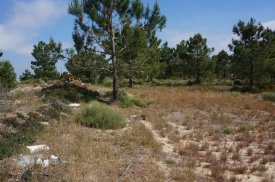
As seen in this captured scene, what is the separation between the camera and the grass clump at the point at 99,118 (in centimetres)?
1377

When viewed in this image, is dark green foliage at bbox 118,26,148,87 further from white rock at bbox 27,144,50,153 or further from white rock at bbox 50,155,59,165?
white rock at bbox 50,155,59,165

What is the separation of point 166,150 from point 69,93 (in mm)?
11010

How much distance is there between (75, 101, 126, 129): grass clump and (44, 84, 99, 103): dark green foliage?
5087 mm

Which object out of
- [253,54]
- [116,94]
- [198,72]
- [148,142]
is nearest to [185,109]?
[116,94]

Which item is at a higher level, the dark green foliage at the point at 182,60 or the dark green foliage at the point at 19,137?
the dark green foliage at the point at 182,60

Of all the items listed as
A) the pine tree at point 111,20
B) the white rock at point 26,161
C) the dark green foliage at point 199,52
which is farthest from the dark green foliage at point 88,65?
the dark green foliage at point 199,52

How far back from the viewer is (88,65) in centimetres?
2234

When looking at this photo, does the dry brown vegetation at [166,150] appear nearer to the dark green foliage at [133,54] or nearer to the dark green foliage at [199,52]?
the dark green foliage at [133,54]

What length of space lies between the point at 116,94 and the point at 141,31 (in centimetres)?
397

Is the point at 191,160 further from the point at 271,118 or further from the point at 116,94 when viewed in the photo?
the point at 116,94

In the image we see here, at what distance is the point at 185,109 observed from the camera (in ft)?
69.1

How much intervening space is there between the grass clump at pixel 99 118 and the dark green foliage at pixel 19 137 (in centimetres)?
190


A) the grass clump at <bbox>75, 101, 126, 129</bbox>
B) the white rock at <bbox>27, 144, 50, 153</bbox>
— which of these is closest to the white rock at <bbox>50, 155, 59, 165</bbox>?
the white rock at <bbox>27, 144, 50, 153</bbox>

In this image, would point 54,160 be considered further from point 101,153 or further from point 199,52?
point 199,52
